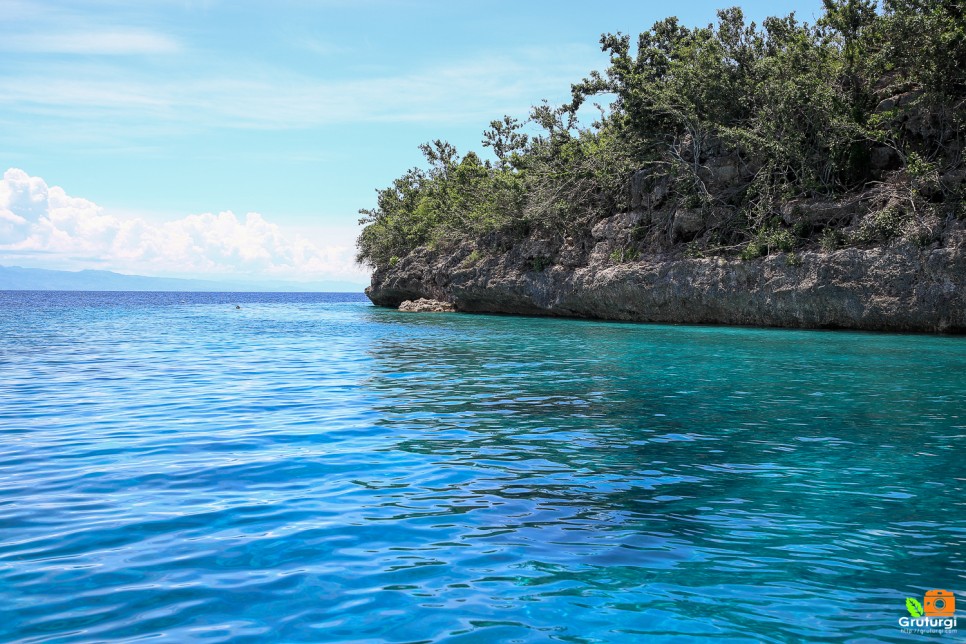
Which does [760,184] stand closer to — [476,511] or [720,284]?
[720,284]

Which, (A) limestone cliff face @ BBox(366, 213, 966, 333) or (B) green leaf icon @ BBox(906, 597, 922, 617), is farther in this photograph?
(A) limestone cliff face @ BBox(366, 213, 966, 333)

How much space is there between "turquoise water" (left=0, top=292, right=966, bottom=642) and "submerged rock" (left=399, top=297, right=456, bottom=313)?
3691 cm

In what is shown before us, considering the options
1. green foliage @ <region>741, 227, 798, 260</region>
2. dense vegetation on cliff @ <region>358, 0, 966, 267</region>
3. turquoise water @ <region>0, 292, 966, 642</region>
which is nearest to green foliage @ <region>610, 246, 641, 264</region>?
dense vegetation on cliff @ <region>358, 0, 966, 267</region>

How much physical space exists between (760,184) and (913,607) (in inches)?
1114

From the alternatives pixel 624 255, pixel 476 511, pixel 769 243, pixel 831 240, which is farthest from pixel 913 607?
pixel 624 255

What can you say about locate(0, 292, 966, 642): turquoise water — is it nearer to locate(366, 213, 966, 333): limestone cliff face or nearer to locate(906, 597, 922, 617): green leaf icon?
locate(906, 597, 922, 617): green leaf icon

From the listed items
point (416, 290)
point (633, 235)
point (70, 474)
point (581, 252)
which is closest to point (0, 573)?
point (70, 474)

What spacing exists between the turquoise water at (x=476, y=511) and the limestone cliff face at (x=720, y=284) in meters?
13.8

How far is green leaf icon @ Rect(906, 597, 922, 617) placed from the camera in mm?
3699

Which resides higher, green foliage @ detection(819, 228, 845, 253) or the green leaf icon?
green foliage @ detection(819, 228, 845, 253)

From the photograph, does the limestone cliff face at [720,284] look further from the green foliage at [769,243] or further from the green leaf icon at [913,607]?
the green leaf icon at [913,607]

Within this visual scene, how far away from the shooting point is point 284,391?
11953mm

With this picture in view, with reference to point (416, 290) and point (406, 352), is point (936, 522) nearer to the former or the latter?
point (406, 352)

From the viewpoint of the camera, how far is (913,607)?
3.77 m
